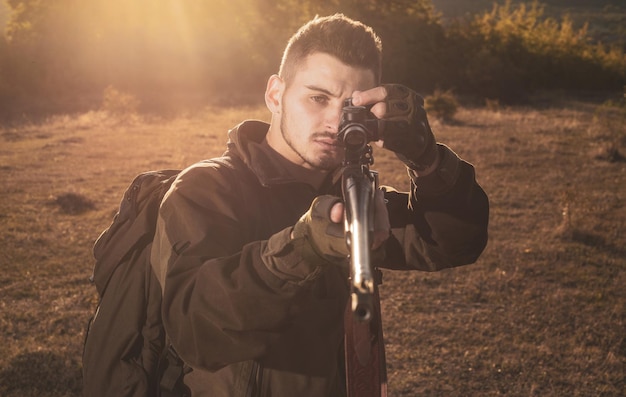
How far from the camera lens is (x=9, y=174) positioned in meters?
14.3

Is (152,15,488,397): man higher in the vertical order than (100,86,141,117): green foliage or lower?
higher

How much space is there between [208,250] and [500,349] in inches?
216

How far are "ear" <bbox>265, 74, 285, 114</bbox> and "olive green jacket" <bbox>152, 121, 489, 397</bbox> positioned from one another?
129mm

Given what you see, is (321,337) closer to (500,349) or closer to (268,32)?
(500,349)

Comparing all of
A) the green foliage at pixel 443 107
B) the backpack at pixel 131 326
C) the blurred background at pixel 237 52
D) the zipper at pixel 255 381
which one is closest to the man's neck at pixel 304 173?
the backpack at pixel 131 326

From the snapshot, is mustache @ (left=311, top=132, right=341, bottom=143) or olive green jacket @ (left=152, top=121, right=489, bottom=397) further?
mustache @ (left=311, top=132, right=341, bottom=143)

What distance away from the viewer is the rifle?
1.43 meters

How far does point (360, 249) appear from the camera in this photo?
1521mm

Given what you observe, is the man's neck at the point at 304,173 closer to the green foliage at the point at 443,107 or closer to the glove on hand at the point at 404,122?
the glove on hand at the point at 404,122

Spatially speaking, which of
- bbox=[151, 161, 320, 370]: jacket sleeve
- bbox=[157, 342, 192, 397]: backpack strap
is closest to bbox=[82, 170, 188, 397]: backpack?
bbox=[157, 342, 192, 397]: backpack strap

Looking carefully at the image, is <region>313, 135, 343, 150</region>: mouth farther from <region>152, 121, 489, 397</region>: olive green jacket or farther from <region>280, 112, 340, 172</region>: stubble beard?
<region>152, 121, 489, 397</region>: olive green jacket

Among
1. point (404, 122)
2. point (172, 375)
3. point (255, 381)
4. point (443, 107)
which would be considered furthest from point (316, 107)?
point (443, 107)

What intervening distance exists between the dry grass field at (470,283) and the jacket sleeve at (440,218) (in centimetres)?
348

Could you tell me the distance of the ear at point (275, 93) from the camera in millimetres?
2891
